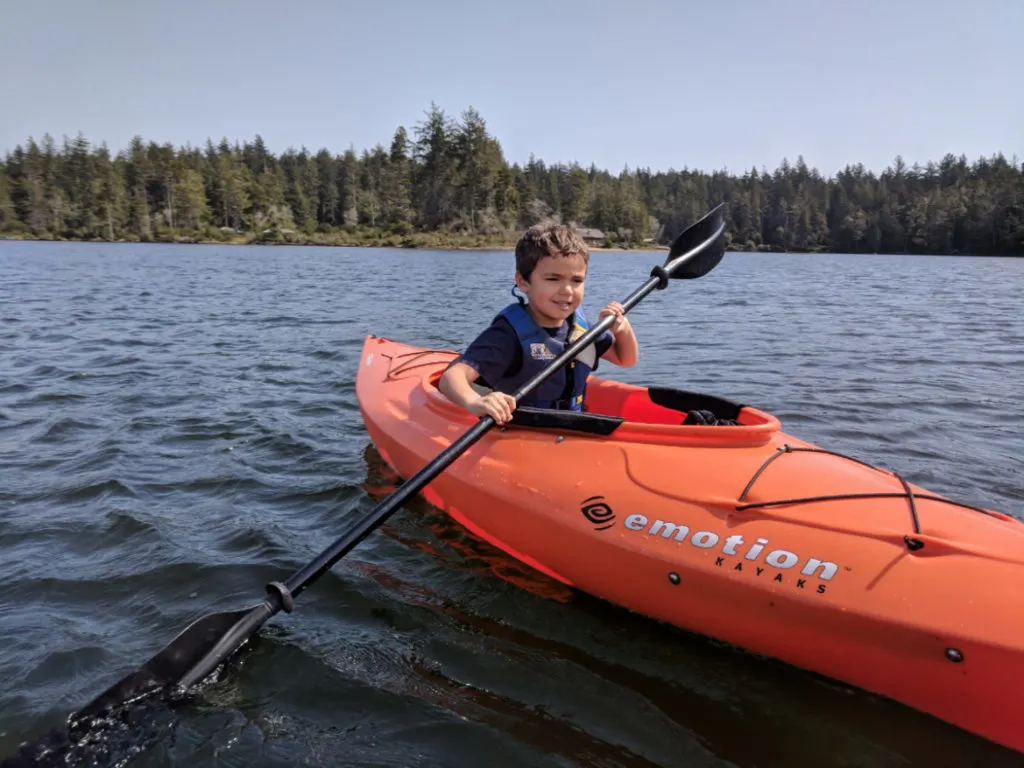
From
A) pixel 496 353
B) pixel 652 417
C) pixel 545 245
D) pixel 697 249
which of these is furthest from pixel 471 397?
pixel 697 249

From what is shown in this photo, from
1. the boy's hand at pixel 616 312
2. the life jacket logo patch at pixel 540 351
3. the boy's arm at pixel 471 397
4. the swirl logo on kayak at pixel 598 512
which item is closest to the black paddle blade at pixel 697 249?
the boy's hand at pixel 616 312

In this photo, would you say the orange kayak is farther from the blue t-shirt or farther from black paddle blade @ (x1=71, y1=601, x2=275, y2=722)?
black paddle blade @ (x1=71, y1=601, x2=275, y2=722)

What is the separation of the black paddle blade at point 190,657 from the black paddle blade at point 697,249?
2.95 metres

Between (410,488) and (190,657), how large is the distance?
1015mm

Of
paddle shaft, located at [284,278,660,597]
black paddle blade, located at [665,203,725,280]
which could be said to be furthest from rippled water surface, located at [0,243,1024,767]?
black paddle blade, located at [665,203,725,280]

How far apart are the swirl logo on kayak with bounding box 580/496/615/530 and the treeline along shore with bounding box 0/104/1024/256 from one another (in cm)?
5381

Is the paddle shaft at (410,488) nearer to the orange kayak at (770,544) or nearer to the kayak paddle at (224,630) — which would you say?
the kayak paddle at (224,630)

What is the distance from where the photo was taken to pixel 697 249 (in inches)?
175

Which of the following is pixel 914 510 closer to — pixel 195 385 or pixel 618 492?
pixel 618 492

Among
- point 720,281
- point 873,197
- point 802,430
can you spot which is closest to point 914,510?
point 802,430

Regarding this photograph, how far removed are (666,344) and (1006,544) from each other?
8.46 metres

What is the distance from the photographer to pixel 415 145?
64.5 m

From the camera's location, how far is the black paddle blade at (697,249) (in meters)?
4.38

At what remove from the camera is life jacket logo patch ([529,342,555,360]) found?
12.0 ft
